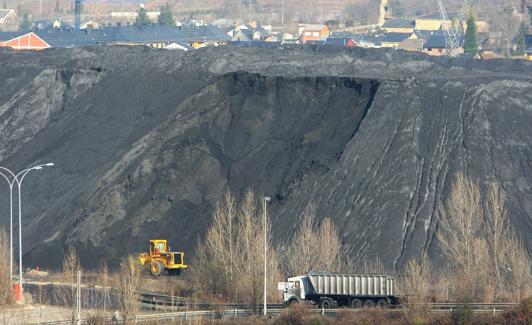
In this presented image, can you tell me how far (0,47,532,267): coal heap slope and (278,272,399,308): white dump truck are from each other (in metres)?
8.23

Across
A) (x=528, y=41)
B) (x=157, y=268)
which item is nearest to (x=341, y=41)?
(x=528, y=41)

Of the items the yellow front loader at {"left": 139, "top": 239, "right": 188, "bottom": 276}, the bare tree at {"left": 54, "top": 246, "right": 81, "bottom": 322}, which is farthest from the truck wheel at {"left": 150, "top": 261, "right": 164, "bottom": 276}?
the bare tree at {"left": 54, "top": 246, "right": 81, "bottom": 322}

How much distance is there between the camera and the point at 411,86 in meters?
76.1

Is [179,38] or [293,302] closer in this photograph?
[293,302]

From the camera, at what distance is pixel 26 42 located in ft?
504

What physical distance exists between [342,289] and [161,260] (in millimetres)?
15189

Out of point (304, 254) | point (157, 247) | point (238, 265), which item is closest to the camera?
point (238, 265)

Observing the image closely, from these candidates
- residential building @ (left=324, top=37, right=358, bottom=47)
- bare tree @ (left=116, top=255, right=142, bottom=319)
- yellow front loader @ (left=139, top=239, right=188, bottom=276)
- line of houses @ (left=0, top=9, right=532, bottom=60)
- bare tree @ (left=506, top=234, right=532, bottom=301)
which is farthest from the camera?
residential building @ (left=324, top=37, right=358, bottom=47)

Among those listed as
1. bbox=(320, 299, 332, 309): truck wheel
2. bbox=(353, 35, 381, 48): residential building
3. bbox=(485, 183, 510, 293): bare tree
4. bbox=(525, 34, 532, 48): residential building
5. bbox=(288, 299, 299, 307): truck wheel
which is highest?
bbox=(353, 35, 381, 48): residential building

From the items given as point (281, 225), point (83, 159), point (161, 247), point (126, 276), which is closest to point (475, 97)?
point (281, 225)

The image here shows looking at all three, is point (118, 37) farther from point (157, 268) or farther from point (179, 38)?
point (157, 268)

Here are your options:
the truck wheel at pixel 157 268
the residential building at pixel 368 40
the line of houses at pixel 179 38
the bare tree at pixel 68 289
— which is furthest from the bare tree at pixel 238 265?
the residential building at pixel 368 40

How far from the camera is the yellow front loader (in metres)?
66.6

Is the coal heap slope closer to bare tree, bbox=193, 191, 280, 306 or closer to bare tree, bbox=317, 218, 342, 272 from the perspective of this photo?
bare tree, bbox=317, 218, 342, 272
